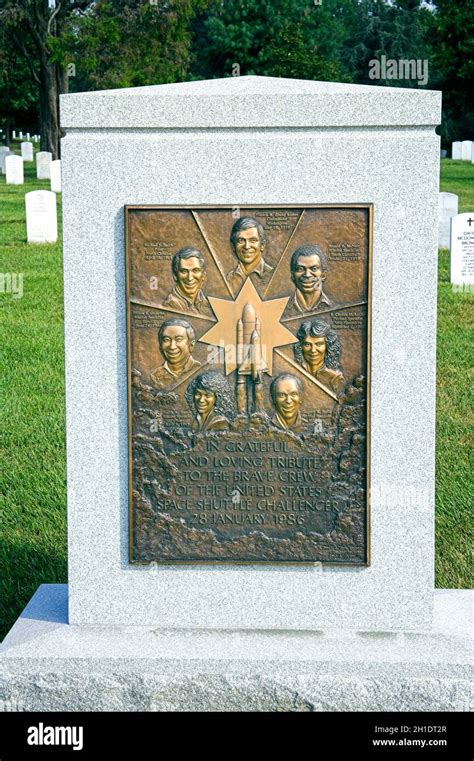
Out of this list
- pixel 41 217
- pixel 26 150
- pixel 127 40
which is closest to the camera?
pixel 41 217

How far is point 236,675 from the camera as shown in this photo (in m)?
3.63

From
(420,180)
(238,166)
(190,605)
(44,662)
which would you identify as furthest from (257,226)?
(44,662)

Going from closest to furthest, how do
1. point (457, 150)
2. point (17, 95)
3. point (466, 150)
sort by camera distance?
point (466, 150), point (457, 150), point (17, 95)

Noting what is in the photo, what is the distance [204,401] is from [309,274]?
0.62 meters

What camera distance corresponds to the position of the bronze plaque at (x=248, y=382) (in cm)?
372

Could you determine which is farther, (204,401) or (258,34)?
(258,34)

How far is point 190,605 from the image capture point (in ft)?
12.9

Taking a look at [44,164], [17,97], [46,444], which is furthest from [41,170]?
[46,444]

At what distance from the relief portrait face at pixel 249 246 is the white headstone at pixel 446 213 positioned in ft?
39.1

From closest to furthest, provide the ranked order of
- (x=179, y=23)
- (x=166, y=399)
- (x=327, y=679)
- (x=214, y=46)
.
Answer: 1. (x=327, y=679)
2. (x=166, y=399)
3. (x=179, y=23)
4. (x=214, y=46)

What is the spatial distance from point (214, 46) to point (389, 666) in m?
46.7

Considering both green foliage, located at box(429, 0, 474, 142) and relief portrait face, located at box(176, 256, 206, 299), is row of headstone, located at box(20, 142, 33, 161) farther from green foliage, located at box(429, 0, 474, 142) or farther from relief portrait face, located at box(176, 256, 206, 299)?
relief portrait face, located at box(176, 256, 206, 299)

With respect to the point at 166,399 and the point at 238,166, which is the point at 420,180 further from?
the point at 166,399

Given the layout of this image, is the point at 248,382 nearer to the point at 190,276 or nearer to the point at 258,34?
the point at 190,276
